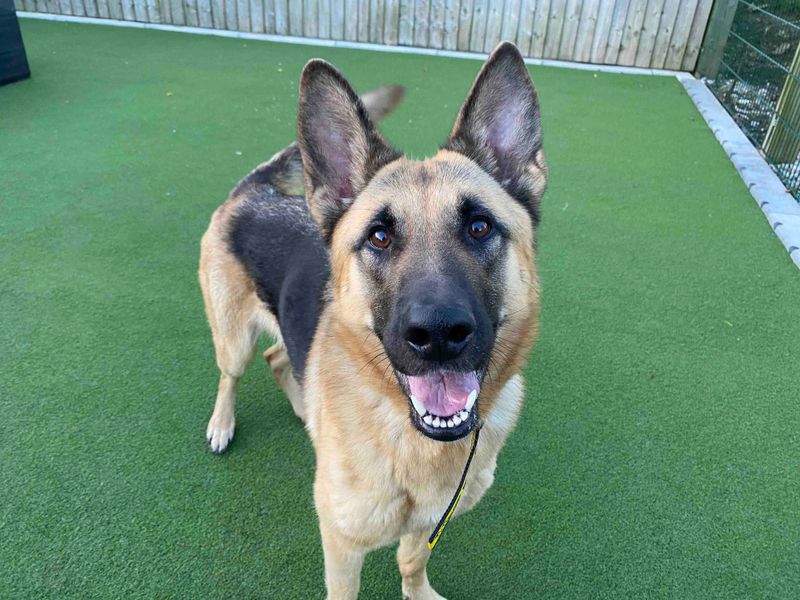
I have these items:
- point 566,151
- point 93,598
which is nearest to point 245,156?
point 566,151

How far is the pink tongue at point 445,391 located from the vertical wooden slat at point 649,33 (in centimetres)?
1022

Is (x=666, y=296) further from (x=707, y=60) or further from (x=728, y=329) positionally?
(x=707, y=60)

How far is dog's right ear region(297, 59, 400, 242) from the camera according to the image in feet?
6.66

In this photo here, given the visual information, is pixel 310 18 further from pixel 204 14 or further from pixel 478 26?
pixel 478 26

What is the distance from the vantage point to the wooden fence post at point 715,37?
8805 millimetres

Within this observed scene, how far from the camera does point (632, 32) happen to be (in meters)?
9.87

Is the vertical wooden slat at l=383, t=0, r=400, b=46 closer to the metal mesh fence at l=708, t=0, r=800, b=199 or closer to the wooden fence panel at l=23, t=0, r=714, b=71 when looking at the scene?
the wooden fence panel at l=23, t=0, r=714, b=71

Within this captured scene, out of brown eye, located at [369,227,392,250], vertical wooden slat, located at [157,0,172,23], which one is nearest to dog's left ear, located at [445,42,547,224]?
brown eye, located at [369,227,392,250]

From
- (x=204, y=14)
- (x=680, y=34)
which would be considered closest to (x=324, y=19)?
(x=204, y=14)

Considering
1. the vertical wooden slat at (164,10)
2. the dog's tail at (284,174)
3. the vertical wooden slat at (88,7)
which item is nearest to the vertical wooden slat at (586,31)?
the vertical wooden slat at (164,10)

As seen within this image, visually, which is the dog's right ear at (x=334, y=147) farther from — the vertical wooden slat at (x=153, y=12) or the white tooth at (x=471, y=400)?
the vertical wooden slat at (x=153, y=12)

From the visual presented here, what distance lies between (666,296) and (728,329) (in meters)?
0.49

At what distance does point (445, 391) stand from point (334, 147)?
102 cm

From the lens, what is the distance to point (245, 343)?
2.95 meters
